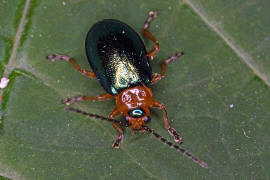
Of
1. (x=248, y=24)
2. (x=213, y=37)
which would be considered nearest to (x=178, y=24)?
(x=213, y=37)

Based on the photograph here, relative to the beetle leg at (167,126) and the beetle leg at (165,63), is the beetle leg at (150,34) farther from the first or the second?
the beetle leg at (167,126)

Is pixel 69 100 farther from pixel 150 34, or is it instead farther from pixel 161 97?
pixel 150 34

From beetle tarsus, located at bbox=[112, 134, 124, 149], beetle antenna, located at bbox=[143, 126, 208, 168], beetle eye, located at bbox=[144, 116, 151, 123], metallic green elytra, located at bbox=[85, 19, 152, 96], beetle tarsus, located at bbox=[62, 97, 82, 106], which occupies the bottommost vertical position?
beetle tarsus, located at bbox=[112, 134, 124, 149]

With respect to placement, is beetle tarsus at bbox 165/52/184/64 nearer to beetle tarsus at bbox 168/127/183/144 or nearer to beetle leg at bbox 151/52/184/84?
beetle leg at bbox 151/52/184/84

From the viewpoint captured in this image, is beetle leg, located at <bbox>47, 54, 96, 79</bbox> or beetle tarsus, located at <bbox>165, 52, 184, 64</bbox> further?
beetle tarsus, located at <bbox>165, 52, 184, 64</bbox>

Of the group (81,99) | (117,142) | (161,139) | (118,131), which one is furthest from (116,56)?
(161,139)

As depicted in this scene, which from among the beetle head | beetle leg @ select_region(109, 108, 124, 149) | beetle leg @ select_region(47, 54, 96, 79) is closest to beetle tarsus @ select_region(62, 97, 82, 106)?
beetle leg @ select_region(47, 54, 96, 79)

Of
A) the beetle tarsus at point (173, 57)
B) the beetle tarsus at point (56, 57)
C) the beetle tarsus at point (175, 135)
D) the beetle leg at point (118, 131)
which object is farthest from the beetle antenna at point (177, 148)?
the beetle tarsus at point (56, 57)

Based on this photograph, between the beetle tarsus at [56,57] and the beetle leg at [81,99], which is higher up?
the beetle tarsus at [56,57]
